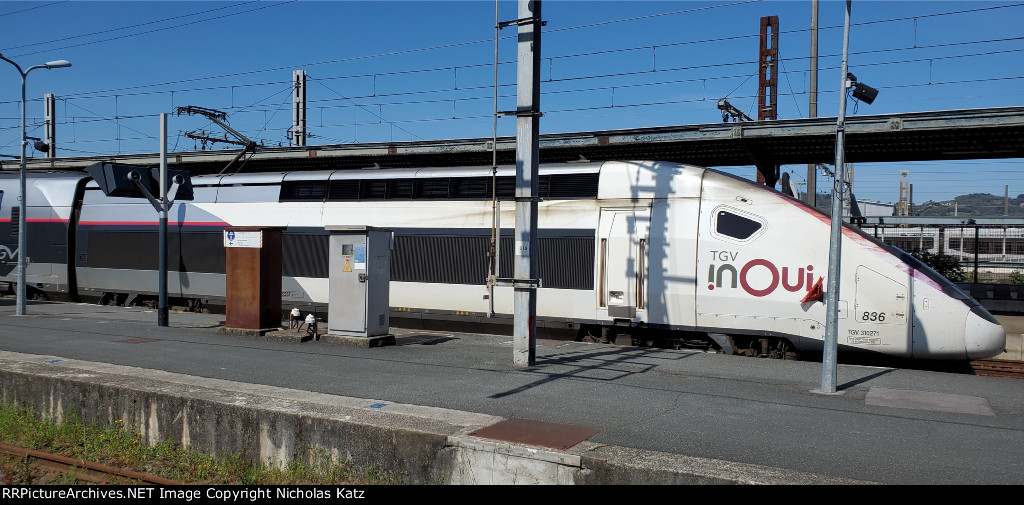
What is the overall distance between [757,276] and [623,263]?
6.72ft

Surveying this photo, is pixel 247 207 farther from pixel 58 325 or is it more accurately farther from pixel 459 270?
pixel 459 270

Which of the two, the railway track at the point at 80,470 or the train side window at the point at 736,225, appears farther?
the train side window at the point at 736,225

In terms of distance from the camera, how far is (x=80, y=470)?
779 centimetres

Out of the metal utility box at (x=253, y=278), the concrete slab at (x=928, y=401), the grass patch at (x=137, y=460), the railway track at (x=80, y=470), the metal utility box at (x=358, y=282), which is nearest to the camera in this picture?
the grass patch at (x=137, y=460)

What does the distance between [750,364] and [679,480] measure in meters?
5.65

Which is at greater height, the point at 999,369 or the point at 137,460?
the point at 999,369

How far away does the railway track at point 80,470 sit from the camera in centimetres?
727

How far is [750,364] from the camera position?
1073 cm

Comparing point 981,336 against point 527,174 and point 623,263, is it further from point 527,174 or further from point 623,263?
point 527,174

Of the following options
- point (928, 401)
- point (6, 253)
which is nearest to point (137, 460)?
point (928, 401)

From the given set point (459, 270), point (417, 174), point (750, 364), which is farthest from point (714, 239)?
point (417, 174)

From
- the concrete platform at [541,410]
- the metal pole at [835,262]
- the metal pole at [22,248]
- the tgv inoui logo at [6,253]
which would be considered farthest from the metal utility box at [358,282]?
the tgv inoui logo at [6,253]

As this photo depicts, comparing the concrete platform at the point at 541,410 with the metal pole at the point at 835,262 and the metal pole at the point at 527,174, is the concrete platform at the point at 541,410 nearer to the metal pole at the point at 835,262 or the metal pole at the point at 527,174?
the metal pole at the point at 835,262

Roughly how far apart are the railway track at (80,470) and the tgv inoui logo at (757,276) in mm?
7723
